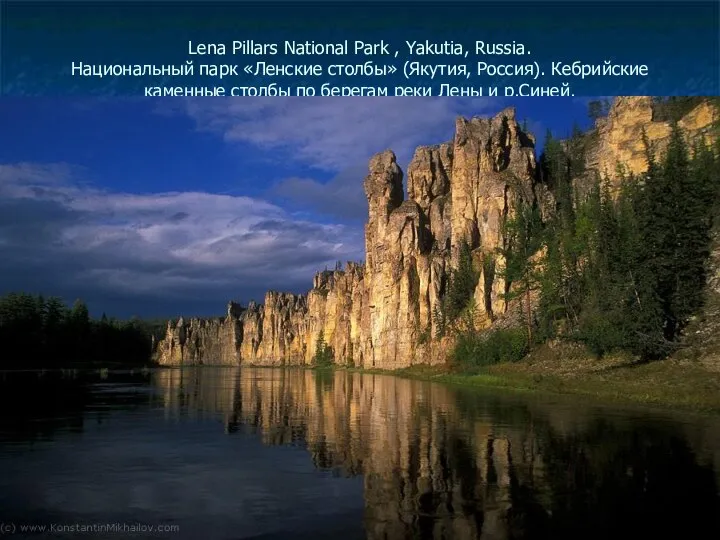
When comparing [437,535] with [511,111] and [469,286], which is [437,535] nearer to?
[469,286]

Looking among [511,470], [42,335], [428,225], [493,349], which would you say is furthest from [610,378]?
A: [42,335]

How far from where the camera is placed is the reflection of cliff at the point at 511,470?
13320 mm

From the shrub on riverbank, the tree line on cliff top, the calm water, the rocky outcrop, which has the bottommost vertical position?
the calm water

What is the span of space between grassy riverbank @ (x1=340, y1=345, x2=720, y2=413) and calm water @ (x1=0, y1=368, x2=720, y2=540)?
4.79 metres

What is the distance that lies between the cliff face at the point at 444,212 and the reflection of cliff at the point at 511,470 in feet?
244

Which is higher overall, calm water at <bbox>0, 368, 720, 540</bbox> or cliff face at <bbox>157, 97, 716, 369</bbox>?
cliff face at <bbox>157, 97, 716, 369</bbox>

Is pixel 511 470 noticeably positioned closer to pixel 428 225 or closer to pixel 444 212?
pixel 444 212

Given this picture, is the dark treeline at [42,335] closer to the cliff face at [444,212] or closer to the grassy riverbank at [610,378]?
the cliff face at [444,212]

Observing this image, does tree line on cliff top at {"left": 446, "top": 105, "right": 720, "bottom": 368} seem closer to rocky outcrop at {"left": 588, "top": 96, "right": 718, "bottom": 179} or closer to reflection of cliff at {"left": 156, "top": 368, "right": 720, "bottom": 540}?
rocky outcrop at {"left": 588, "top": 96, "right": 718, "bottom": 179}

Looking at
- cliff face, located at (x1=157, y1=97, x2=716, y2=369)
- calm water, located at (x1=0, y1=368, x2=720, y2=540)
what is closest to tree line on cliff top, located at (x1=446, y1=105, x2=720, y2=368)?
cliff face, located at (x1=157, y1=97, x2=716, y2=369)

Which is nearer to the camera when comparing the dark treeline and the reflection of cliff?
the reflection of cliff

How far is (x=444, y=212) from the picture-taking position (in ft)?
495

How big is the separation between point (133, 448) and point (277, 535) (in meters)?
14.3

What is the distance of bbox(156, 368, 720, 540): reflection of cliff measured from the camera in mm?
13320
